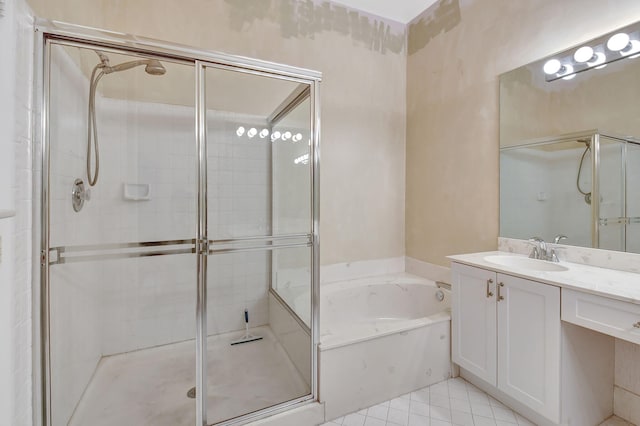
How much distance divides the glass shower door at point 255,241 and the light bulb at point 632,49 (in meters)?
1.72

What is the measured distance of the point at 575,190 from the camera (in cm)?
175

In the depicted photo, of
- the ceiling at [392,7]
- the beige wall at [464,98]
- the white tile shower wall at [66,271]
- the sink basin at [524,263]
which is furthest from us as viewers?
the ceiling at [392,7]

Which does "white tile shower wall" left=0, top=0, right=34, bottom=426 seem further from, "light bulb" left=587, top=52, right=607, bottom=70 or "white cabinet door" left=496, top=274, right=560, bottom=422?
"light bulb" left=587, top=52, right=607, bottom=70

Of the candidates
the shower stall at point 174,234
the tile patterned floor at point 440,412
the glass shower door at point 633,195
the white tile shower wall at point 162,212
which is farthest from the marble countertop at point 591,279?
the white tile shower wall at point 162,212

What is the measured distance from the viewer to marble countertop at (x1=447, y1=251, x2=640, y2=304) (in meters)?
1.20

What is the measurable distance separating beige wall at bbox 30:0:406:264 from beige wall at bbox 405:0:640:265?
207mm

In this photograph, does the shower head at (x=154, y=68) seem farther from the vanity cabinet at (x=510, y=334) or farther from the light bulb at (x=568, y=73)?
the light bulb at (x=568, y=73)

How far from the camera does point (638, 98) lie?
1481 mm

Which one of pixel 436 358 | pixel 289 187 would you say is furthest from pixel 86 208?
pixel 436 358

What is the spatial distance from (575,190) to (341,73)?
1.99 m

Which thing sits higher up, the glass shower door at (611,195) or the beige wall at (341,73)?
the beige wall at (341,73)

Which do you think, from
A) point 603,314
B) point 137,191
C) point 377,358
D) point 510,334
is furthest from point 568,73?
point 137,191

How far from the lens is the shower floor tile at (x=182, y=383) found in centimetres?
157

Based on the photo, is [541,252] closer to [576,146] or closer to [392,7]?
[576,146]
